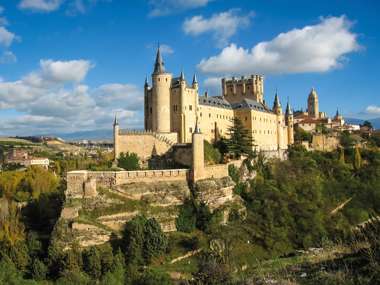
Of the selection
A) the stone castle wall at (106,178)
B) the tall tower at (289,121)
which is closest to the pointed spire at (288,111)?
the tall tower at (289,121)

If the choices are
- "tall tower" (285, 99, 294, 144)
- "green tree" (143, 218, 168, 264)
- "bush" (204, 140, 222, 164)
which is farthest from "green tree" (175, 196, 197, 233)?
"tall tower" (285, 99, 294, 144)

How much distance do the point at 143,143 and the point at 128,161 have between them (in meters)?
2.90

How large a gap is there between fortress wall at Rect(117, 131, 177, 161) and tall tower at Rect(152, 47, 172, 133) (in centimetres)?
224

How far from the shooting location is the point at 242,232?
3975 centimetres

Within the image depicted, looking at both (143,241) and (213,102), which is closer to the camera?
(143,241)

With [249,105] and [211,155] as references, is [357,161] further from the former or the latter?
[211,155]

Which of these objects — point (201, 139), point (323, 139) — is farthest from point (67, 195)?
point (323, 139)

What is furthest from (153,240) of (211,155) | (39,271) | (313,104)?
(313,104)

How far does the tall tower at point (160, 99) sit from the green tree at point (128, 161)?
208 inches

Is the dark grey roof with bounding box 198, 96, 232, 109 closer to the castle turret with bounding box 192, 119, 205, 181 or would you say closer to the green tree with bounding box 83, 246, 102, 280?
the castle turret with bounding box 192, 119, 205, 181

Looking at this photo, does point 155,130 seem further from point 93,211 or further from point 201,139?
point 93,211

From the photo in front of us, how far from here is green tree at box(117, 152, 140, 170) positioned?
4475 centimetres

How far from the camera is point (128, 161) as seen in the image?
4522cm

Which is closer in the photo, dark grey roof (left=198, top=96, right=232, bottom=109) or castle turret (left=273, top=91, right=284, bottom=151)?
dark grey roof (left=198, top=96, right=232, bottom=109)
